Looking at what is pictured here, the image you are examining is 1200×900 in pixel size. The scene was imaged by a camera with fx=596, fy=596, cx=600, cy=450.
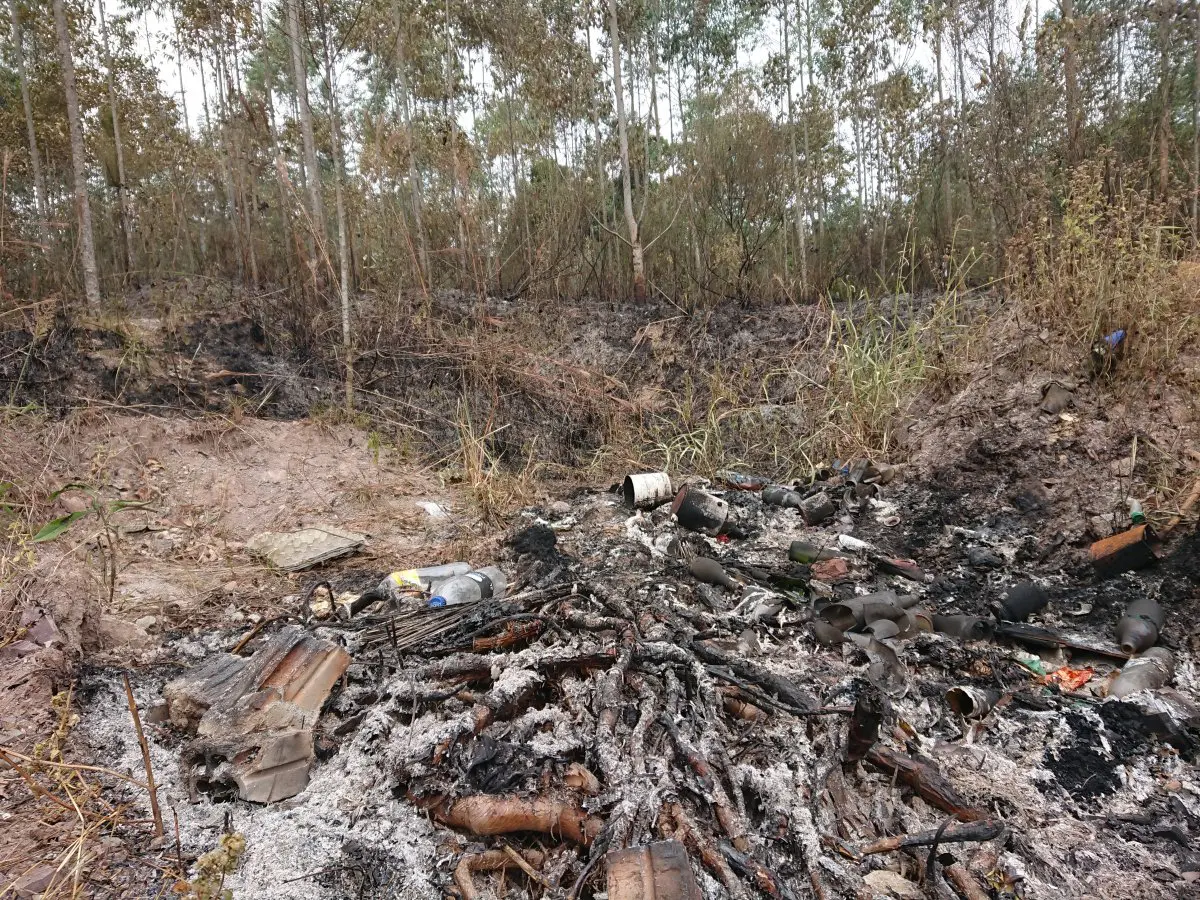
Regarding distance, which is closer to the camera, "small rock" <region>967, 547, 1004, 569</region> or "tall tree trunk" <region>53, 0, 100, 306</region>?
"small rock" <region>967, 547, 1004, 569</region>

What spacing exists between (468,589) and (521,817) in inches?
48.9

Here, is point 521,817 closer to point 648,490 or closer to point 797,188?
point 648,490

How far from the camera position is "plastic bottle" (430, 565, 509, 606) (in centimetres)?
232

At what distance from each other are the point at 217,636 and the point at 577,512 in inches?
77.3

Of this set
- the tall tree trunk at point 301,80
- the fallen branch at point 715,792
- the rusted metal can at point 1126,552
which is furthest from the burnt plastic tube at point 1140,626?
the tall tree trunk at point 301,80

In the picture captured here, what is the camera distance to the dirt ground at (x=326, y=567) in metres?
1.18

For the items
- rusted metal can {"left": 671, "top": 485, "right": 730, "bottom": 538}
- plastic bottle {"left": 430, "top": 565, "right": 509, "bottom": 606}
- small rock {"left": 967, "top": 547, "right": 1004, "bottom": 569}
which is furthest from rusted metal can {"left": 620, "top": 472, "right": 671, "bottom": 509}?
small rock {"left": 967, "top": 547, "right": 1004, "bottom": 569}

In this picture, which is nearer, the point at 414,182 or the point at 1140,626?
the point at 1140,626

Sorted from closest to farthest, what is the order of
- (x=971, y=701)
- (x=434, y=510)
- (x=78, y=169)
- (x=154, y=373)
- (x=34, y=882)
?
(x=34, y=882) < (x=971, y=701) < (x=434, y=510) < (x=154, y=373) < (x=78, y=169)

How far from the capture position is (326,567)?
2.99 metres

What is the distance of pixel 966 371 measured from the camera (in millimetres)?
3691

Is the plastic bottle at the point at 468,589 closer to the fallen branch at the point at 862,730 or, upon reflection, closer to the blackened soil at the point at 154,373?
the fallen branch at the point at 862,730

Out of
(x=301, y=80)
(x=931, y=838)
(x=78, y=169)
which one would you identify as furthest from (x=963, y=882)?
(x=78, y=169)

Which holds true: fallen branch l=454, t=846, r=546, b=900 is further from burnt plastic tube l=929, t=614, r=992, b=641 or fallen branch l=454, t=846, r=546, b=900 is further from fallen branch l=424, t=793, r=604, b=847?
burnt plastic tube l=929, t=614, r=992, b=641
